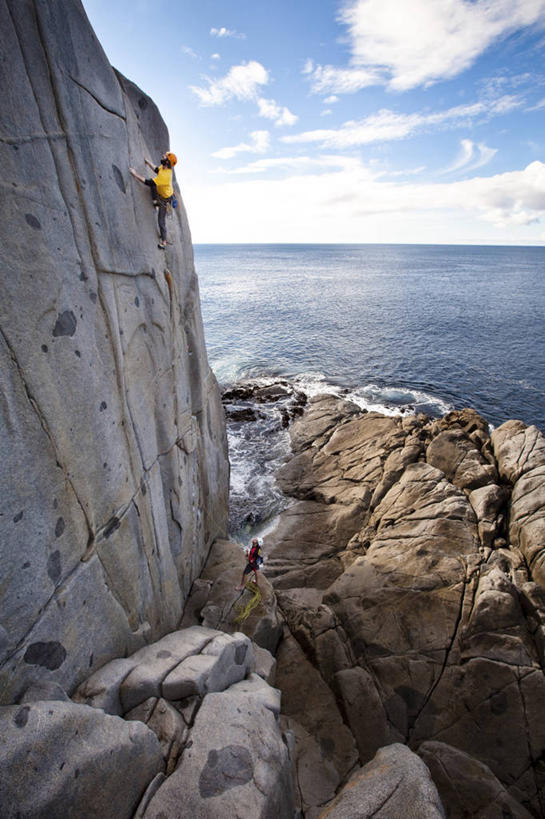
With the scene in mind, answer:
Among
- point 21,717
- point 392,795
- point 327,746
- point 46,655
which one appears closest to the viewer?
point 21,717

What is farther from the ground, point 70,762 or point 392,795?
point 70,762

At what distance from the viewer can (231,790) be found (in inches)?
219

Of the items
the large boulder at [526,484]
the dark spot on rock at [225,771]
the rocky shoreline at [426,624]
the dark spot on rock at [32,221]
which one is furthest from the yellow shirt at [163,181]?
the large boulder at [526,484]

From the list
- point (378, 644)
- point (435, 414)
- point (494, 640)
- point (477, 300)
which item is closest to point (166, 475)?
point (378, 644)

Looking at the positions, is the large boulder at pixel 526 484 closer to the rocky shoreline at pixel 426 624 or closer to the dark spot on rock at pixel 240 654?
the rocky shoreline at pixel 426 624

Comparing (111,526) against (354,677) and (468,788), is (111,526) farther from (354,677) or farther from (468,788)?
(468,788)

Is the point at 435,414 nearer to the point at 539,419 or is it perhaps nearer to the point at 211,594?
the point at 539,419

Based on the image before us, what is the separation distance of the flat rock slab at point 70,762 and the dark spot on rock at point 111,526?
8.40ft

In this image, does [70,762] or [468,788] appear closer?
[70,762]

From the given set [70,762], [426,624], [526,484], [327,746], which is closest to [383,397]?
[526,484]

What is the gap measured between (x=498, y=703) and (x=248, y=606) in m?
6.85

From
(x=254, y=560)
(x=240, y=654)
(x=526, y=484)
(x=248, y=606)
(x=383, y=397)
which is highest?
(x=526, y=484)

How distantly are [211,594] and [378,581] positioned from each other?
553 cm

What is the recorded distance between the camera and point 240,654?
8445 mm
